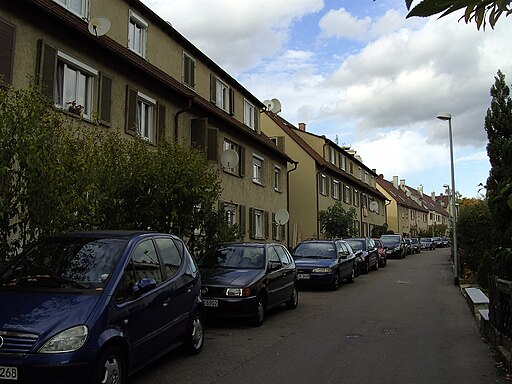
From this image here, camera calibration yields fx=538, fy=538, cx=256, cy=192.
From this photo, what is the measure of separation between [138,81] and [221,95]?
741 centimetres

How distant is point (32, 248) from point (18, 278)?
1.95 ft

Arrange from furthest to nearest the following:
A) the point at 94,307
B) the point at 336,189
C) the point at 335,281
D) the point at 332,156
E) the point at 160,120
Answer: the point at 332,156 → the point at 336,189 → the point at 335,281 → the point at 160,120 → the point at 94,307

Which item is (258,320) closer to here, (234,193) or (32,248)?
(32,248)

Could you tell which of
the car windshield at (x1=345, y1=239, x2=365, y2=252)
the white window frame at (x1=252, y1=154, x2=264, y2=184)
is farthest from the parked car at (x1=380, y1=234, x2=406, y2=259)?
the white window frame at (x1=252, y1=154, x2=264, y2=184)

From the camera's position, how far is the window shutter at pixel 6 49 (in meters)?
10.5

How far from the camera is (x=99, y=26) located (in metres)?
13.2

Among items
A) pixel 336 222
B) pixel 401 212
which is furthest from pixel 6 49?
pixel 401 212

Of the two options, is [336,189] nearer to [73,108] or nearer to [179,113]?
[179,113]

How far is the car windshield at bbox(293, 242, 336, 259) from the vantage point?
60.0 ft

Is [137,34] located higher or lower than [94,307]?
higher

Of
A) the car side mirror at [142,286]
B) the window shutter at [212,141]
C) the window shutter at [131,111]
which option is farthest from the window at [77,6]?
the car side mirror at [142,286]

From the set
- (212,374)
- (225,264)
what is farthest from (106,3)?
(212,374)

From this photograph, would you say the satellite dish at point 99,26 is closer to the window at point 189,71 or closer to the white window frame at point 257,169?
the window at point 189,71

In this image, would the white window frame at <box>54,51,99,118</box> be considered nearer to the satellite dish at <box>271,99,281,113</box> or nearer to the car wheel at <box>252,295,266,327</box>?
the car wheel at <box>252,295,266,327</box>
